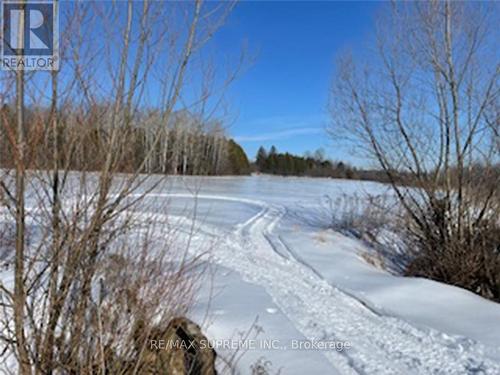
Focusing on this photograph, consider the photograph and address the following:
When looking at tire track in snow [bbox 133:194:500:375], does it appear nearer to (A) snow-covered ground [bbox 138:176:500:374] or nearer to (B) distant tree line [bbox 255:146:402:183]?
(A) snow-covered ground [bbox 138:176:500:374]

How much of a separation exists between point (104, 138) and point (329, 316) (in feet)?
11.7

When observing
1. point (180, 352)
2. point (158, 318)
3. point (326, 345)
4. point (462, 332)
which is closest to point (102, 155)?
point (158, 318)

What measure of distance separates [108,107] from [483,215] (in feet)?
22.9

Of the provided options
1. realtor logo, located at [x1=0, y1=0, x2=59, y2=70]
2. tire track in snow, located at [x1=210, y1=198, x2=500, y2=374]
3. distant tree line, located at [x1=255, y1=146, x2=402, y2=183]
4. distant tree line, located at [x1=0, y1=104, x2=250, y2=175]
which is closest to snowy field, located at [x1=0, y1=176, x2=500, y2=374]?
tire track in snow, located at [x1=210, y1=198, x2=500, y2=374]

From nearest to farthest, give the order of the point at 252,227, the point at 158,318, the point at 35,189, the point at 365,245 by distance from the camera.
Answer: the point at 35,189 < the point at 158,318 < the point at 365,245 < the point at 252,227

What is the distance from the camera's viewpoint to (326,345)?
364cm

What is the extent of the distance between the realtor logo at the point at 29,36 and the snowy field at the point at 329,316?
3.74 ft

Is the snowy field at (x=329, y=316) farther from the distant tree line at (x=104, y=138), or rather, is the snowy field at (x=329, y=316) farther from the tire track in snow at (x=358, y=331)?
the distant tree line at (x=104, y=138)

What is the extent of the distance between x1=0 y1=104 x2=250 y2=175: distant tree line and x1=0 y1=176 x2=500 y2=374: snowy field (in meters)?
0.33

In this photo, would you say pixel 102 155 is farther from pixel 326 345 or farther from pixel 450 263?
pixel 450 263

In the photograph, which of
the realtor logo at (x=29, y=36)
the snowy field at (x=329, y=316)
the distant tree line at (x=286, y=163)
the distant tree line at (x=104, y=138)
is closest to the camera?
the realtor logo at (x=29, y=36)

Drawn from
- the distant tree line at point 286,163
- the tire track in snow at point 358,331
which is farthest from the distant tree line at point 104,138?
the distant tree line at point 286,163

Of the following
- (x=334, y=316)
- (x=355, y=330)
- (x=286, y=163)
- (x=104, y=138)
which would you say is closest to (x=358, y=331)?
(x=355, y=330)

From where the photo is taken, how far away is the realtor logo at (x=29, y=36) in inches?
72.6
